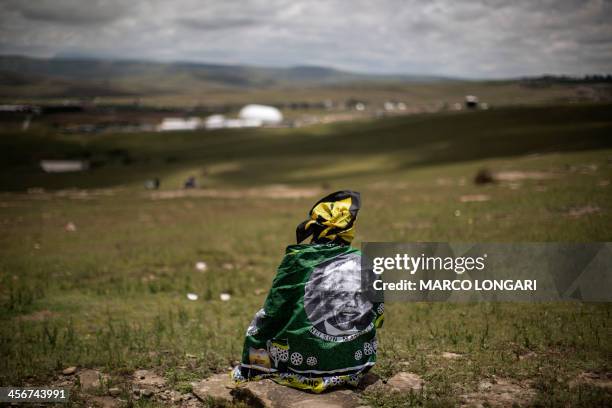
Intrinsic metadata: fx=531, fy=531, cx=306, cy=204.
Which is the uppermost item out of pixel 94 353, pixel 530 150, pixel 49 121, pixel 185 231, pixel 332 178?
pixel 49 121

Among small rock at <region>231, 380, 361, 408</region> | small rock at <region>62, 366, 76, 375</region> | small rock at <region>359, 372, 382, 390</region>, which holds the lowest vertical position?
small rock at <region>62, 366, 76, 375</region>

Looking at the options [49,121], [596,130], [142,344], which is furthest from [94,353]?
[49,121]

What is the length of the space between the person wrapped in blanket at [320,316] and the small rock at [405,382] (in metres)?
0.43

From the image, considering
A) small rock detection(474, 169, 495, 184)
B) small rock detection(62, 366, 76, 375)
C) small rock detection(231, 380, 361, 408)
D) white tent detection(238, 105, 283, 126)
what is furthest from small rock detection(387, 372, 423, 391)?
white tent detection(238, 105, 283, 126)

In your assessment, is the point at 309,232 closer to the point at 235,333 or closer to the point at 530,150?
the point at 235,333

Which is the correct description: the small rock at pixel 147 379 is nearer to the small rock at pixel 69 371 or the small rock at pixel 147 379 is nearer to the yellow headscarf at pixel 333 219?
the small rock at pixel 69 371

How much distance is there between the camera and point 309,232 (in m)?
6.57

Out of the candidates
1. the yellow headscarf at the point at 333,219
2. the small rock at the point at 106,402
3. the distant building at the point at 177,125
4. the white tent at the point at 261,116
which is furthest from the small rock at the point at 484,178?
the white tent at the point at 261,116

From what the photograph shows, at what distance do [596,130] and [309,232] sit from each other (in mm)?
54226

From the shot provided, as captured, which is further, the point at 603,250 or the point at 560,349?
the point at 603,250

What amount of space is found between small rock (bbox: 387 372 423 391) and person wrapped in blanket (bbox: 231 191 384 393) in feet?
1.43

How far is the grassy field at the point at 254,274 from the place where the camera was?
7.46 metres

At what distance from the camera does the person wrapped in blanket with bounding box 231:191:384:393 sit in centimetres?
621

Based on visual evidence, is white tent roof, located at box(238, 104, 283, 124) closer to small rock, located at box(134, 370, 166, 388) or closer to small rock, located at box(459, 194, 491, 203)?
small rock, located at box(459, 194, 491, 203)
